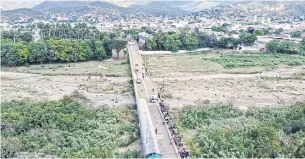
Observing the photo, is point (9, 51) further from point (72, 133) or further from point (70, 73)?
point (72, 133)

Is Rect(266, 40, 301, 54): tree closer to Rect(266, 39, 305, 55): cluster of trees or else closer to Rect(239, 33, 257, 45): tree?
Rect(266, 39, 305, 55): cluster of trees

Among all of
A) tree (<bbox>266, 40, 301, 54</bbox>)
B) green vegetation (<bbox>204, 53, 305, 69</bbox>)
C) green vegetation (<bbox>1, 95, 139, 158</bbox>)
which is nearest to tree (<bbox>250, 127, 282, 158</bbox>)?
green vegetation (<bbox>1, 95, 139, 158</bbox>)

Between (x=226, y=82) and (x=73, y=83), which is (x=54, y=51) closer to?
(x=73, y=83)

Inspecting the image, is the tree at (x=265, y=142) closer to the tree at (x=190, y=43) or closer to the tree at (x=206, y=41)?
the tree at (x=190, y=43)

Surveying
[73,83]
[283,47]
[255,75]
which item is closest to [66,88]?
[73,83]

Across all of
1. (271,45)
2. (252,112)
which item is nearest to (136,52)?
(271,45)

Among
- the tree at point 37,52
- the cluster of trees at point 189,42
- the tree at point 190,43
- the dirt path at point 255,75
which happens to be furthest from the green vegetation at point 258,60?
the tree at point 37,52
